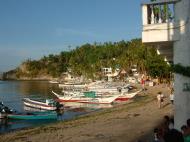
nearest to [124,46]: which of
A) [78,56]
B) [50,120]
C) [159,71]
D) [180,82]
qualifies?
[78,56]

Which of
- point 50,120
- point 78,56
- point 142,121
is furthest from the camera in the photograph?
point 78,56

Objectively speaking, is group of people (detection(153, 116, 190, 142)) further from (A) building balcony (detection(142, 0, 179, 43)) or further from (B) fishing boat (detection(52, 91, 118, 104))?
(B) fishing boat (detection(52, 91, 118, 104))

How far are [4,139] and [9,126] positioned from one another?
32.5 feet

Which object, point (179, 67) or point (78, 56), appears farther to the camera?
point (78, 56)

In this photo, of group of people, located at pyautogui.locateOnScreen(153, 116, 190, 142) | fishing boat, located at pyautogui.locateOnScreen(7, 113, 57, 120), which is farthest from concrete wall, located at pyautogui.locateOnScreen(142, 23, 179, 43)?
fishing boat, located at pyautogui.locateOnScreen(7, 113, 57, 120)

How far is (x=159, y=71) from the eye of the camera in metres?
81.2

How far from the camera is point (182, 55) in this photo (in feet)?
45.3

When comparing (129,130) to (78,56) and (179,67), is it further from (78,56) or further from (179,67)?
(78,56)

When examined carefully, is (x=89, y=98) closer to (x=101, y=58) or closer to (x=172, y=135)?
(x=172, y=135)

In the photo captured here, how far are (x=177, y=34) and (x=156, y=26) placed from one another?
27.9 inches

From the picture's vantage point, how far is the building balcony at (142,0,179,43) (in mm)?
13852

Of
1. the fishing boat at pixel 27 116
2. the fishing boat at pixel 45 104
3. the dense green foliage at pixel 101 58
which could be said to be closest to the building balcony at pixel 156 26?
the fishing boat at pixel 27 116

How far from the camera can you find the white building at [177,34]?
13688 millimetres

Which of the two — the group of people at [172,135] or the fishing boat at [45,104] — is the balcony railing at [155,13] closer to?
the group of people at [172,135]
